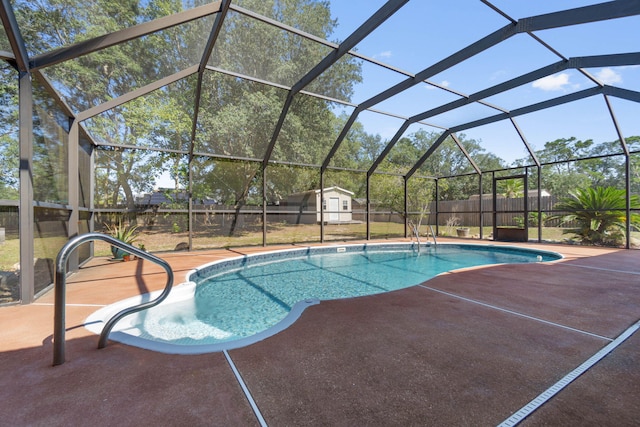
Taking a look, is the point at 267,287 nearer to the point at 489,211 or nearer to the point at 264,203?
the point at 264,203

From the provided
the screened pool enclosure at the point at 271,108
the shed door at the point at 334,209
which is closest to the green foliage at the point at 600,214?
the screened pool enclosure at the point at 271,108

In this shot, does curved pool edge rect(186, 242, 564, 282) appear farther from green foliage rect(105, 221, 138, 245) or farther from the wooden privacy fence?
green foliage rect(105, 221, 138, 245)

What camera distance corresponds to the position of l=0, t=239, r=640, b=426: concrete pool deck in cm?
145

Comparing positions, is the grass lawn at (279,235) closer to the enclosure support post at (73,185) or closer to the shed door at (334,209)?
the shed door at (334,209)

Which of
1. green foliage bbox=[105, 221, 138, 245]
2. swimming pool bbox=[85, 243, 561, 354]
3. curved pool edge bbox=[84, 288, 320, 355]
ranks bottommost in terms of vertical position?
swimming pool bbox=[85, 243, 561, 354]

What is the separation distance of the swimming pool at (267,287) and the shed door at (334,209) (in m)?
1.28

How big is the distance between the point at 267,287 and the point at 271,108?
4.44 metres

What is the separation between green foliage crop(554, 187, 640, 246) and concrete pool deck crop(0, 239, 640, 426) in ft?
22.6

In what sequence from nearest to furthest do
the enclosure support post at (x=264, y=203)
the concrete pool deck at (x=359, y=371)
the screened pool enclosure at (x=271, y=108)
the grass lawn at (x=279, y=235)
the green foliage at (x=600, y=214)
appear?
the concrete pool deck at (x=359, y=371)
the screened pool enclosure at (x=271, y=108)
the grass lawn at (x=279, y=235)
the green foliage at (x=600, y=214)
the enclosure support post at (x=264, y=203)

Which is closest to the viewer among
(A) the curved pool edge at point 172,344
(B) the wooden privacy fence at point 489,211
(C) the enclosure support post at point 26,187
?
(A) the curved pool edge at point 172,344

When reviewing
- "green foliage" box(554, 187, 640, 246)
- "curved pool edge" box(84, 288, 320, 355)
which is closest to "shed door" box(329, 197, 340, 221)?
"curved pool edge" box(84, 288, 320, 355)

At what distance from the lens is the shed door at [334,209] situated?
9.30 metres

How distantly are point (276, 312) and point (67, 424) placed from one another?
100 inches

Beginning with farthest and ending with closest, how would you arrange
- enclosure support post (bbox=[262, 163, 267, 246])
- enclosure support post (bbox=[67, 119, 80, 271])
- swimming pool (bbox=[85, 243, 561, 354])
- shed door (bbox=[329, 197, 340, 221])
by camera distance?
shed door (bbox=[329, 197, 340, 221])
enclosure support post (bbox=[262, 163, 267, 246])
enclosure support post (bbox=[67, 119, 80, 271])
swimming pool (bbox=[85, 243, 561, 354])
